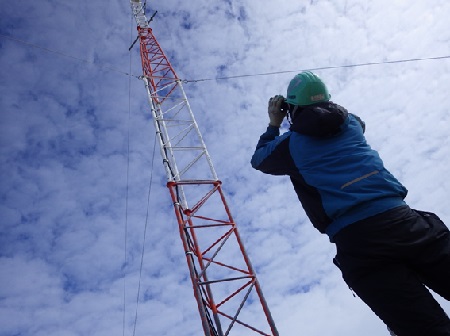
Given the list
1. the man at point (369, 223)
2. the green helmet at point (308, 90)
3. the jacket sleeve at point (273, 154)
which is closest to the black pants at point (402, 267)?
the man at point (369, 223)

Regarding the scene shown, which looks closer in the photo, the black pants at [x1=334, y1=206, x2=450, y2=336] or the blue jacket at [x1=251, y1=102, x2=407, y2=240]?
the black pants at [x1=334, y1=206, x2=450, y2=336]

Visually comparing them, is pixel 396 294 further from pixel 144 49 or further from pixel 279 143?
pixel 144 49

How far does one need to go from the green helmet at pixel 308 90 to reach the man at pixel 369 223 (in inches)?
4.5

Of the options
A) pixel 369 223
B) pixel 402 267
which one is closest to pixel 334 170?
pixel 369 223

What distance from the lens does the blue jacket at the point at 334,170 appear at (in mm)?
1791

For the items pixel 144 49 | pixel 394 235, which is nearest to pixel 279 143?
pixel 394 235

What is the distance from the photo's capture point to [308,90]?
7.32 feet

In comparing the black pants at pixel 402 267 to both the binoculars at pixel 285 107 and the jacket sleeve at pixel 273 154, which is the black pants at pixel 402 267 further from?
the binoculars at pixel 285 107

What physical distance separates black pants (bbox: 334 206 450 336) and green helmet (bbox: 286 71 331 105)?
2.78 feet

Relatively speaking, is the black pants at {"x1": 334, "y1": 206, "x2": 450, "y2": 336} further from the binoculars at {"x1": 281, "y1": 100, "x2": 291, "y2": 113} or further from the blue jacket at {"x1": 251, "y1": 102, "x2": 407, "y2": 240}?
the binoculars at {"x1": 281, "y1": 100, "x2": 291, "y2": 113}

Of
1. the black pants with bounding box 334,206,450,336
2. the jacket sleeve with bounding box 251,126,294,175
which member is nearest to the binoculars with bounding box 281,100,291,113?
the jacket sleeve with bounding box 251,126,294,175

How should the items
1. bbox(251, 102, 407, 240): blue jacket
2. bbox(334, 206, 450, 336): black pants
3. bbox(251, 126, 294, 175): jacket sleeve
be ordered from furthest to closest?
1. bbox(251, 126, 294, 175): jacket sleeve
2. bbox(251, 102, 407, 240): blue jacket
3. bbox(334, 206, 450, 336): black pants

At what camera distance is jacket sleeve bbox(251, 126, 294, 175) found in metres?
2.17

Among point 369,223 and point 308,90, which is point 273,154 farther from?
point 369,223
